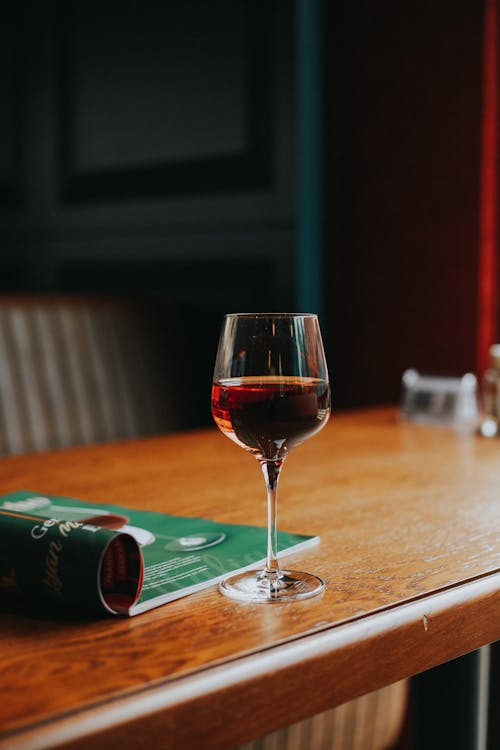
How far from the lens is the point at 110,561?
68 centimetres

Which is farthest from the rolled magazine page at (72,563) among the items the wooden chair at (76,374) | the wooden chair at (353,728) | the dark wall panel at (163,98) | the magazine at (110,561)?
Answer: the dark wall panel at (163,98)

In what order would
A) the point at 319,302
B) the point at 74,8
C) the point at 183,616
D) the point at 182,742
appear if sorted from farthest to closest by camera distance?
the point at 74,8, the point at 319,302, the point at 183,616, the point at 182,742

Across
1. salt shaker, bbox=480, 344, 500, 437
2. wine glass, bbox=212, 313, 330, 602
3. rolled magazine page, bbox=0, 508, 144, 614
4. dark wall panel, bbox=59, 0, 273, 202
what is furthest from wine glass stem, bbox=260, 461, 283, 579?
dark wall panel, bbox=59, 0, 273, 202

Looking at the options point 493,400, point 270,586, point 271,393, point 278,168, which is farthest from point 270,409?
point 278,168

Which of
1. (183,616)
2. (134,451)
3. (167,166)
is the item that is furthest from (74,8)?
(183,616)

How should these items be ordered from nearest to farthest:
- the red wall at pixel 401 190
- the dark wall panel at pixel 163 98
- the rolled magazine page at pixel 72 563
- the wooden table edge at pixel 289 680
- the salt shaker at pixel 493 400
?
1. the wooden table edge at pixel 289 680
2. the rolled magazine page at pixel 72 563
3. the salt shaker at pixel 493 400
4. the red wall at pixel 401 190
5. the dark wall panel at pixel 163 98

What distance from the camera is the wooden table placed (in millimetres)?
550

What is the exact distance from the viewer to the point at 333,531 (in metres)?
0.92

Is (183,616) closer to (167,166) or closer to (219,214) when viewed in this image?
(219,214)

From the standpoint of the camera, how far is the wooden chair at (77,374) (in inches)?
82.7

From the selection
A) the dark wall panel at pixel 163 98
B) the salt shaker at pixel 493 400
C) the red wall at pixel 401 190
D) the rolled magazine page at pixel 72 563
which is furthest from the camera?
the dark wall panel at pixel 163 98

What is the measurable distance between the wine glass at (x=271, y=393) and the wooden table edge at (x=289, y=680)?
2.9 inches

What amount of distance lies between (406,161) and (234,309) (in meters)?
0.57

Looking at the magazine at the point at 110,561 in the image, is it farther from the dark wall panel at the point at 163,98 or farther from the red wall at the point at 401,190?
the dark wall panel at the point at 163,98
